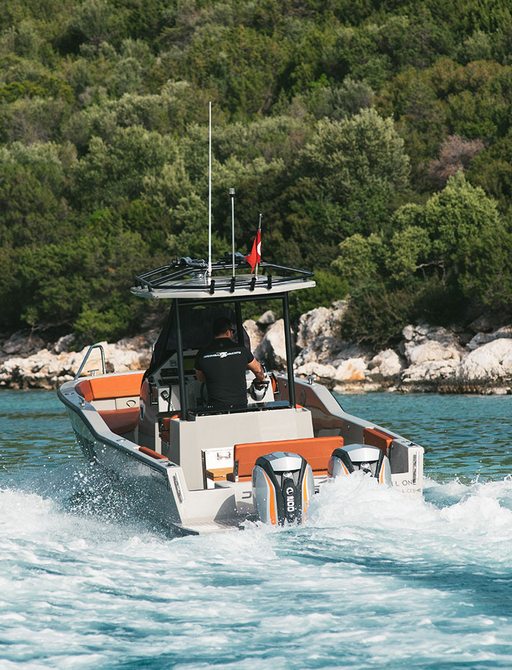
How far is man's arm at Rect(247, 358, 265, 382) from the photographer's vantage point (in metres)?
11.3

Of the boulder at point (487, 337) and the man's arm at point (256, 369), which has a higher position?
the man's arm at point (256, 369)

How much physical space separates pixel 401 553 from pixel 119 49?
68458mm

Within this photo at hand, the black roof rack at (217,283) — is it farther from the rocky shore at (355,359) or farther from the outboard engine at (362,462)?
the rocky shore at (355,359)

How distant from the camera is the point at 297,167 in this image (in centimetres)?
4006

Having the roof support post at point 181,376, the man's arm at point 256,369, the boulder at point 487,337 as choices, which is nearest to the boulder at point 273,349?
the boulder at point 487,337

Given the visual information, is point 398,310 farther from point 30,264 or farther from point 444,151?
point 30,264

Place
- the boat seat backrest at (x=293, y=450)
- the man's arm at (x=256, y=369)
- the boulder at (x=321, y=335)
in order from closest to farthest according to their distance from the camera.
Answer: the boat seat backrest at (x=293, y=450) < the man's arm at (x=256, y=369) < the boulder at (x=321, y=335)

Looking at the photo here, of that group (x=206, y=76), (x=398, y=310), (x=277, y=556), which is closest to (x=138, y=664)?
(x=277, y=556)

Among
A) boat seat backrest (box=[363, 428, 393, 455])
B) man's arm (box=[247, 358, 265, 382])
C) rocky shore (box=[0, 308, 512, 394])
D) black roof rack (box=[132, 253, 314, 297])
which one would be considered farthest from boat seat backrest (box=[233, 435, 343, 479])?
rocky shore (box=[0, 308, 512, 394])

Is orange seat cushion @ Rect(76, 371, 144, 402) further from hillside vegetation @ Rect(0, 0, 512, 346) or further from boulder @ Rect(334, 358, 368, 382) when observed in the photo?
hillside vegetation @ Rect(0, 0, 512, 346)

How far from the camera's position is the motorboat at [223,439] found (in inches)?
366

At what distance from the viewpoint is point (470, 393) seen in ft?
82.4

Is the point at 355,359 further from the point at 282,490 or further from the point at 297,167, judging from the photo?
the point at 282,490

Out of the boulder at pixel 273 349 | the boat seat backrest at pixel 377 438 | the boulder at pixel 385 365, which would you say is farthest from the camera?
the boulder at pixel 273 349
